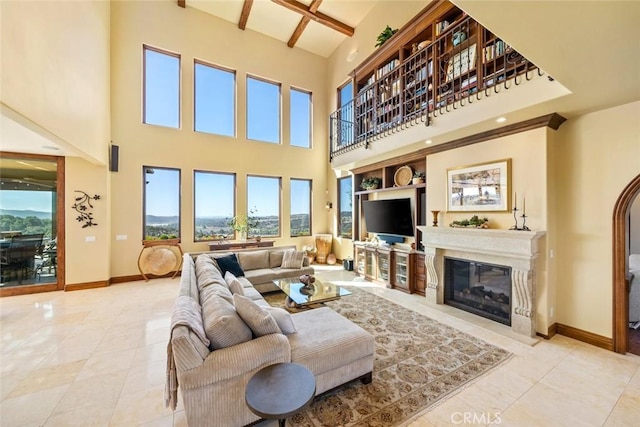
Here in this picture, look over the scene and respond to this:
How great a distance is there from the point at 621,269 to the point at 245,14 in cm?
899

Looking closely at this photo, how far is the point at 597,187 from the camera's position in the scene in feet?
10.2

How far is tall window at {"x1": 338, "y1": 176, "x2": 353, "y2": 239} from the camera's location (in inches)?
295

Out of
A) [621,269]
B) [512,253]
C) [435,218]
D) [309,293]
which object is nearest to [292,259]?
[309,293]

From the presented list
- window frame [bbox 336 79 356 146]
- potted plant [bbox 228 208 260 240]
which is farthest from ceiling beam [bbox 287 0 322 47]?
potted plant [bbox 228 208 260 240]

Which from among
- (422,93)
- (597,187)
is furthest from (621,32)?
(422,93)

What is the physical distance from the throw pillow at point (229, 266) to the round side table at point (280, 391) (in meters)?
3.24

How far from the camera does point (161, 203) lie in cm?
629

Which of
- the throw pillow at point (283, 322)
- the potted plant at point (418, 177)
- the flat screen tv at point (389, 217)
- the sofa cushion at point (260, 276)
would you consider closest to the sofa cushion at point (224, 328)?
the throw pillow at point (283, 322)

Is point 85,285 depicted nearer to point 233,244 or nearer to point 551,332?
point 233,244

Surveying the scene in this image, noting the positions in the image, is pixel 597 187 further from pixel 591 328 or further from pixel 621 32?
pixel 621 32

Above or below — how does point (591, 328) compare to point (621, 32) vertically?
below

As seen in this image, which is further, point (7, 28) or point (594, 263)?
point (594, 263)

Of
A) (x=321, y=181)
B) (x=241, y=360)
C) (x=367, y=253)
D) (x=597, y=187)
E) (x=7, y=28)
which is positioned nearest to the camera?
(x=241, y=360)

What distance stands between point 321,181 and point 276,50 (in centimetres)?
425
